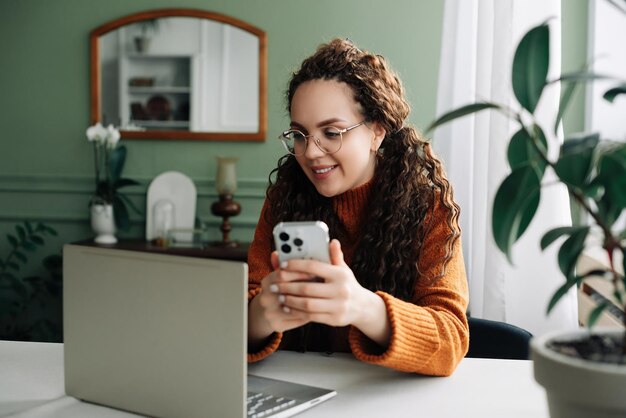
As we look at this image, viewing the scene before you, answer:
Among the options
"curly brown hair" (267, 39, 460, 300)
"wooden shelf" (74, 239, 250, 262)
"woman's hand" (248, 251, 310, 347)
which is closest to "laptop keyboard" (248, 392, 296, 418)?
"woman's hand" (248, 251, 310, 347)

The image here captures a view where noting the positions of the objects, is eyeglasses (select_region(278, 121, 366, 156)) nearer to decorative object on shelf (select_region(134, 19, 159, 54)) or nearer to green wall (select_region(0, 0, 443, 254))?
green wall (select_region(0, 0, 443, 254))

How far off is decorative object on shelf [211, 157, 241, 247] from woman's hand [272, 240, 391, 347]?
219cm

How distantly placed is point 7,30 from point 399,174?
272 cm

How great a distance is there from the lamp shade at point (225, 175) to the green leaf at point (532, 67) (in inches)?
102

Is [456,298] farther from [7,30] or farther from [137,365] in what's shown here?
[7,30]

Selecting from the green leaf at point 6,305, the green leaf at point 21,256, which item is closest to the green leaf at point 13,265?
the green leaf at point 21,256

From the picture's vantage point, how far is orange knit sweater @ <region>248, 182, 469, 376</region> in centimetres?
116

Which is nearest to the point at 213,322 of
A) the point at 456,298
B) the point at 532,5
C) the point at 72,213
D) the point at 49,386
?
the point at 49,386

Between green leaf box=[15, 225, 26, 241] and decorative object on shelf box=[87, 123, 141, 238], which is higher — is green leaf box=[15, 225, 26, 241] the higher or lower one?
the lower one

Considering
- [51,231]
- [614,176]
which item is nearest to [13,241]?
[51,231]

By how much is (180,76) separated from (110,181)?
61 cm

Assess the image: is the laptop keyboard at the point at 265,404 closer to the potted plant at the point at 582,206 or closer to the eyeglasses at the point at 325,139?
the potted plant at the point at 582,206

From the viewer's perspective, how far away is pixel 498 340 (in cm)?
148

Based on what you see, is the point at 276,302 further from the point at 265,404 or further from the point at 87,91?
the point at 87,91
